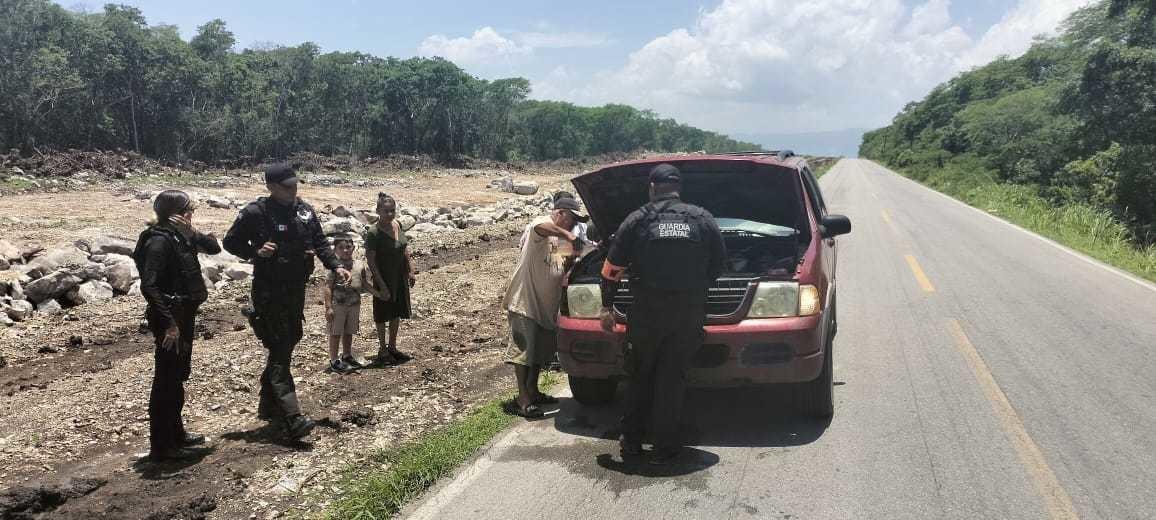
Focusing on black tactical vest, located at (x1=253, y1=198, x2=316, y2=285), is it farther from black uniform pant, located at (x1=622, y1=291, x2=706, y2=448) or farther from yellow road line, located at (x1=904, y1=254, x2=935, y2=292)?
yellow road line, located at (x1=904, y1=254, x2=935, y2=292)

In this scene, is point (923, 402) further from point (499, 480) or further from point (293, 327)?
point (293, 327)

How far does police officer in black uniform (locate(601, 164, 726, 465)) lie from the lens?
13.9 ft

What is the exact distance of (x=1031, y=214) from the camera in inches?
859

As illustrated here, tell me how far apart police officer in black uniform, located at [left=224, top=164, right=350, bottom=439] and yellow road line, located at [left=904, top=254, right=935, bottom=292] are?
8.07 meters

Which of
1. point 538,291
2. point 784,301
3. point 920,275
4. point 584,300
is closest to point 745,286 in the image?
point 784,301

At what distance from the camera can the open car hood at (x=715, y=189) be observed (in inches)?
213

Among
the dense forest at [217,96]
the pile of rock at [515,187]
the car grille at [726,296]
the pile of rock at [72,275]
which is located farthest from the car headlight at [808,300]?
the dense forest at [217,96]

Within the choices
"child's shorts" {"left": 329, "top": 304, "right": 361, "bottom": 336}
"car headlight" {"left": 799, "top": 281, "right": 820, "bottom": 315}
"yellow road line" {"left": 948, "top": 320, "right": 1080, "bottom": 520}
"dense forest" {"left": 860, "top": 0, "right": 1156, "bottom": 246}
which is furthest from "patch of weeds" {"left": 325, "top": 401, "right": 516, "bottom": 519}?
"dense forest" {"left": 860, "top": 0, "right": 1156, "bottom": 246}

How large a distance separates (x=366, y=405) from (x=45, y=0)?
42341 mm

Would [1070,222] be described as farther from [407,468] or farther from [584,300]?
[407,468]

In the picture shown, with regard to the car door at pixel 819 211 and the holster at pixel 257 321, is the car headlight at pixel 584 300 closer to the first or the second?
Answer: the car door at pixel 819 211

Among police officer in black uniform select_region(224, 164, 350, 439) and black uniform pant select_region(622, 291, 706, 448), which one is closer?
black uniform pant select_region(622, 291, 706, 448)

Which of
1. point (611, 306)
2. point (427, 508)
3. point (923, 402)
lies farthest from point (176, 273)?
point (923, 402)

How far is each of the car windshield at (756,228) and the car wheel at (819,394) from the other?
974mm
